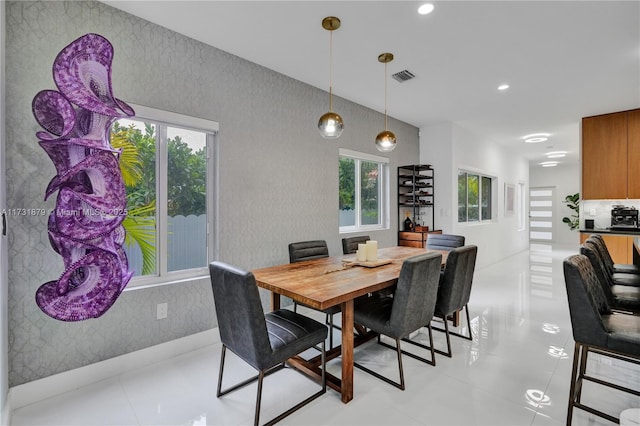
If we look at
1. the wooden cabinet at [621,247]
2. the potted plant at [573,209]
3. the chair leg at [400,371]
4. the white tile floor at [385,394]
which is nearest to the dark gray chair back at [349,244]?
the white tile floor at [385,394]

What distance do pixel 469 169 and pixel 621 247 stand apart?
2617mm

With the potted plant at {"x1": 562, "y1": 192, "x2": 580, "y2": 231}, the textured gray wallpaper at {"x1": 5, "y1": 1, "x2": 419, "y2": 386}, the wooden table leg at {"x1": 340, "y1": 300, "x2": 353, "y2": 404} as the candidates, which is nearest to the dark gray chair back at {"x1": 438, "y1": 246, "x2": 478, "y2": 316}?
the wooden table leg at {"x1": 340, "y1": 300, "x2": 353, "y2": 404}

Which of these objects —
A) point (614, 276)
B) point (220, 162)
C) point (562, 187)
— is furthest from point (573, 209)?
point (220, 162)

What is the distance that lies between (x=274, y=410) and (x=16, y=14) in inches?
120

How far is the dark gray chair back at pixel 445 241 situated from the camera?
143 inches

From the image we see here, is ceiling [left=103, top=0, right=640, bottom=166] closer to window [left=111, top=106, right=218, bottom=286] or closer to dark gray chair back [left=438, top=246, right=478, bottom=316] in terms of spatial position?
window [left=111, top=106, right=218, bottom=286]

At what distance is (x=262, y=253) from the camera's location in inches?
134

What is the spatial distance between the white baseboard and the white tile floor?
58 millimetres

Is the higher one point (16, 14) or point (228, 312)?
point (16, 14)

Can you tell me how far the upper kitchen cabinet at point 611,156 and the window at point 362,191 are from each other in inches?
135

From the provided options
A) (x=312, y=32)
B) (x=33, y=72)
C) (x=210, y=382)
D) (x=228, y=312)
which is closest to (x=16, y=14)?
(x=33, y=72)

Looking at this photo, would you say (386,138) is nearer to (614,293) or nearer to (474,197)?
(614,293)

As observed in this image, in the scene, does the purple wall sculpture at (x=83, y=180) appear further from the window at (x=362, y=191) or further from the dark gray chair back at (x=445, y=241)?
the dark gray chair back at (x=445, y=241)

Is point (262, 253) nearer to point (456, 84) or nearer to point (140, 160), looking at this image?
point (140, 160)
